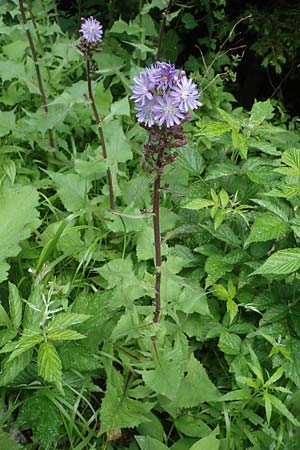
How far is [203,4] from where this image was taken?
349 centimetres

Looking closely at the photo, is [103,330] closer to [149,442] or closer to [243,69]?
[149,442]

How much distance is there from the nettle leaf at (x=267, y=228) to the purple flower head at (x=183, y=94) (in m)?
0.69

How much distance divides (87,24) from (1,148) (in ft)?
2.79

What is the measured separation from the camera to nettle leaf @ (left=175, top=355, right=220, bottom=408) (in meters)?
1.80

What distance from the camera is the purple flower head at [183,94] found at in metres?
1.41

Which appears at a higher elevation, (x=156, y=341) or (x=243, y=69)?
(x=243, y=69)

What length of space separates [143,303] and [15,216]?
0.61 metres

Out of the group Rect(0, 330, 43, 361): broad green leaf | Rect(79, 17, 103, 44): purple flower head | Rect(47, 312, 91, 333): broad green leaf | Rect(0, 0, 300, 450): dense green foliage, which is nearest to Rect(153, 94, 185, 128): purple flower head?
Rect(0, 0, 300, 450): dense green foliage

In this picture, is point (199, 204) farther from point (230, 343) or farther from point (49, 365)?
point (49, 365)

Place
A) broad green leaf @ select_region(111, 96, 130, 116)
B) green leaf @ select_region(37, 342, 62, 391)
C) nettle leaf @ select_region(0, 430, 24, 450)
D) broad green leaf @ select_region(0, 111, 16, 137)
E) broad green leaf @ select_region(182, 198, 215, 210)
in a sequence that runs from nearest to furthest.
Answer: green leaf @ select_region(37, 342, 62, 391) < nettle leaf @ select_region(0, 430, 24, 450) < broad green leaf @ select_region(182, 198, 215, 210) < broad green leaf @ select_region(111, 96, 130, 116) < broad green leaf @ select_region(0, 111, 16, 137)

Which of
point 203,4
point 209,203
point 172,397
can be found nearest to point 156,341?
point 172,397

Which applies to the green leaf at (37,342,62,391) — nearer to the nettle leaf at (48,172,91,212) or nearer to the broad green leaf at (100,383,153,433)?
the broad green leaf at (100,383,153,433)

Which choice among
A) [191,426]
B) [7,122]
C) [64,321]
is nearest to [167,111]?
[64,321]

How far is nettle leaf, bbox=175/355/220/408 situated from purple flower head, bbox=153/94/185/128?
2.80 ft
